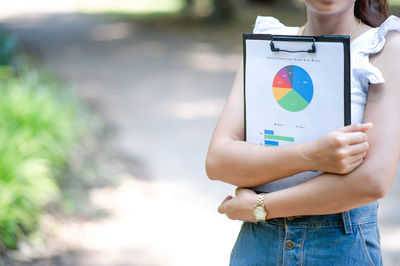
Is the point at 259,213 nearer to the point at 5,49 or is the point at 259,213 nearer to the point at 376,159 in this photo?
the point at 376,159

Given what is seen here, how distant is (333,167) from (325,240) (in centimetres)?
25

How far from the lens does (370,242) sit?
5.17ft

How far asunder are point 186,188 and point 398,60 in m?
3.99

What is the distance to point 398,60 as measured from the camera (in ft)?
4.75

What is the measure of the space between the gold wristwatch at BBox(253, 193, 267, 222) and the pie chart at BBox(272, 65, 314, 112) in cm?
28

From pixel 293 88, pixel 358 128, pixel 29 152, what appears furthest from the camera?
pixel 29 152

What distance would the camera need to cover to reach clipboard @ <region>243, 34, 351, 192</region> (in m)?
1.44

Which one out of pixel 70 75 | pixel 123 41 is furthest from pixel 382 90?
pixel 123 41

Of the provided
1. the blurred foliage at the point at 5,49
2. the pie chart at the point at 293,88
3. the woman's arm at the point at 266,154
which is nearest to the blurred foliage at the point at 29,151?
the blurred foliage at the point at 5,49

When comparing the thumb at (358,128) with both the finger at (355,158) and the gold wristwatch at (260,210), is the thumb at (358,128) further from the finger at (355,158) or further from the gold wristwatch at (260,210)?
the gold wristwatch at (260,210)

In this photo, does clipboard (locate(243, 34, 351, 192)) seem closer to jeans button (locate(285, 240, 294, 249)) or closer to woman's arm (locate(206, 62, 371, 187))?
woman's arm (locate(206, 62, 371, 187))

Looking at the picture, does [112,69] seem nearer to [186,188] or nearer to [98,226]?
[186,188]

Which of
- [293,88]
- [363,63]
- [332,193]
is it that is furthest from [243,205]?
[363,63]

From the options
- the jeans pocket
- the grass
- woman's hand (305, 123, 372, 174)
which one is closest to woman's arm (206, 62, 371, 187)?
woman's hand (305, 123, 372, 174)
